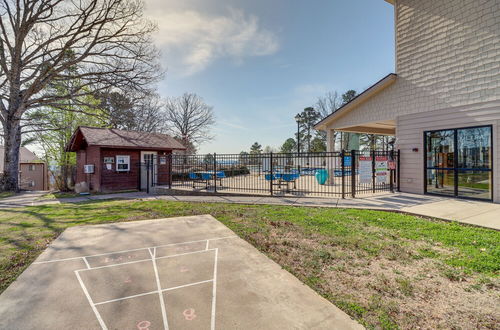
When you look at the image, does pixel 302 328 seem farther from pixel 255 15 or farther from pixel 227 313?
pixel 255 15

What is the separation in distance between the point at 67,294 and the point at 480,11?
12781 mm

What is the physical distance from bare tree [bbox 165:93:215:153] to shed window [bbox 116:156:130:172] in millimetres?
20807

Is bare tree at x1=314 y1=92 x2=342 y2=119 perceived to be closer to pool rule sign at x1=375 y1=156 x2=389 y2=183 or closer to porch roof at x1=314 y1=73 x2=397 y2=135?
porch roof at x1=314 y1=73 x2=397 y2=135

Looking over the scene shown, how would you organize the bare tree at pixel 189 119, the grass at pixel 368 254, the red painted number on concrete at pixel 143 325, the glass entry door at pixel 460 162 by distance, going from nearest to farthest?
the red painted number on concrete at pixel 143 325 → the grass at pixel 368 254 → the glass entry door at pixel 460 162 → the bare tree at pixel 189 119

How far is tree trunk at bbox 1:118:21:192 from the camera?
13133mm

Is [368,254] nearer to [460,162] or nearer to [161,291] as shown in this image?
[161,291]

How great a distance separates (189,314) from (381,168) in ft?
31.4

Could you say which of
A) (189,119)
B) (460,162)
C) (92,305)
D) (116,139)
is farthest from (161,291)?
(189,119)

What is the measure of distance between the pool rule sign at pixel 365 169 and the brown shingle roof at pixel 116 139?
1164cm

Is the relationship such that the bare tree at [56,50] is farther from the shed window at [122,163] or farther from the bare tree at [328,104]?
the bare tree at [328,104]

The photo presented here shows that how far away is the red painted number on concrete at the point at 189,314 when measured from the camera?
88.2 inches

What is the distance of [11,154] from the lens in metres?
13.3

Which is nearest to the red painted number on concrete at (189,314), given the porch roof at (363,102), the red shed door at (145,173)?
the porch roof at (363,102)

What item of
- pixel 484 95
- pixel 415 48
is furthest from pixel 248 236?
pixel 415 48
